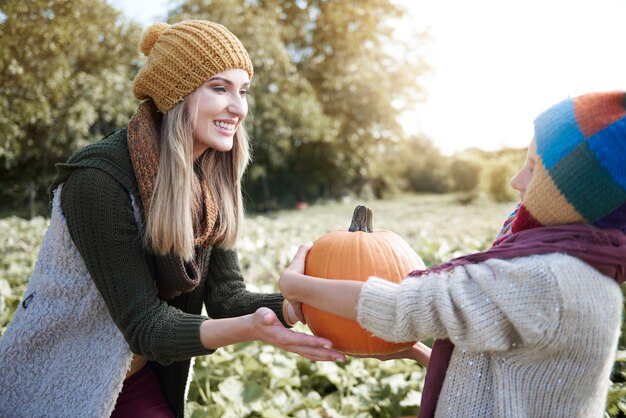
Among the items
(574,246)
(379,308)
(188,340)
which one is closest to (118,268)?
Result: (188,340)

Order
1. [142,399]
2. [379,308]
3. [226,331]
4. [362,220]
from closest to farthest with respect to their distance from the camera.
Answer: [379,308], [226,331], [362,220], [142,399]

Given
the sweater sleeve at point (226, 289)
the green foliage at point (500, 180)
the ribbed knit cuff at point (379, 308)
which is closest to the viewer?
the ribbed knit cuff at point (379, 308)

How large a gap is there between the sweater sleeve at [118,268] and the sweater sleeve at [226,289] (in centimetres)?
47

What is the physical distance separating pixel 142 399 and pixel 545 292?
170cm

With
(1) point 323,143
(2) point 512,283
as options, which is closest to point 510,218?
(2) point 512,283

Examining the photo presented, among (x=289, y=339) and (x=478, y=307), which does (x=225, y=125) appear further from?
(x=478, y=307)

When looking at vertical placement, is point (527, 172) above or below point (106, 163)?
above

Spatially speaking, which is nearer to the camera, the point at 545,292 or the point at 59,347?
the point at 545,292

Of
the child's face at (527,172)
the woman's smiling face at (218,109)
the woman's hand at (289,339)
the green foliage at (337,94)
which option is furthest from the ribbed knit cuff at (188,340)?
the green foliage at (337,94)

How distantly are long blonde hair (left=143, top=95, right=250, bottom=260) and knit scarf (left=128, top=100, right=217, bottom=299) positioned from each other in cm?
2

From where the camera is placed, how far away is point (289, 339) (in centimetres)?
169

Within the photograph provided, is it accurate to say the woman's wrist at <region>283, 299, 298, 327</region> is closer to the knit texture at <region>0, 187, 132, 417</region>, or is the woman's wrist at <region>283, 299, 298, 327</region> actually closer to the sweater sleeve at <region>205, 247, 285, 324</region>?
the sweater sleeve at <region>205, 247, 285, 324</region>

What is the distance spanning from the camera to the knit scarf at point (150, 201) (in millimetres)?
1888

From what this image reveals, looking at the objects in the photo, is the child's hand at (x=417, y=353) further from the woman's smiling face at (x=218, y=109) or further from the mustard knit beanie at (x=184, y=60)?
the mustard knit beanie at (x=184, y=60)
